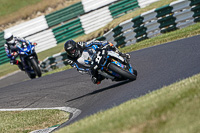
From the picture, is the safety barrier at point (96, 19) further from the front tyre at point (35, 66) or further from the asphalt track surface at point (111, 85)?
the asphalt track surface at point (111, 85)

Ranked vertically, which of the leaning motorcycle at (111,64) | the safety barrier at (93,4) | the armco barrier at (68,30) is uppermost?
the leaning motorcycle at (111,64)

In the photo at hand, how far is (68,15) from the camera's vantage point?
27750 millimetres

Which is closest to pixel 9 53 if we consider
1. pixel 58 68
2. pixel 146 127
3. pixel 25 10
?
pixel 58 68

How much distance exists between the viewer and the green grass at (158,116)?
4.61 m

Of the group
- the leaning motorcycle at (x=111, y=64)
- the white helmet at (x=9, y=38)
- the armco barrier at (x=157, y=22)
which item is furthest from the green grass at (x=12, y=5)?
the leaning motorcycle at (x=111, y=64)

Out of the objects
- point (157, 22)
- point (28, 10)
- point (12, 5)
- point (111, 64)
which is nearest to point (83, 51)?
Result: point (111, 64)

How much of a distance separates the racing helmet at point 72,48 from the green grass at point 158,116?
301 centimetres

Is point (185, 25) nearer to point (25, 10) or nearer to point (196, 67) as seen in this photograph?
point (196, 67)

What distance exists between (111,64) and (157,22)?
284 inches

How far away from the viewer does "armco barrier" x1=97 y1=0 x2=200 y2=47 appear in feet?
48.8

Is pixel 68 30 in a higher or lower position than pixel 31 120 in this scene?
lower

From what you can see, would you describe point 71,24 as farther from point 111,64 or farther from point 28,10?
point 111,64

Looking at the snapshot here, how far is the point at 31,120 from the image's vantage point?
934 centimetres

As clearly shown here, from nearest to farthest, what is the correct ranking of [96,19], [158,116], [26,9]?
[158,116], [96,19], [26,9]
